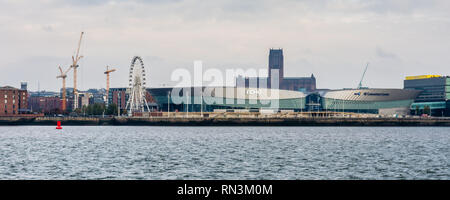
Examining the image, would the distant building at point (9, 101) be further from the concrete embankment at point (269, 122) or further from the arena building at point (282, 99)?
the arena building at point (282, 99)

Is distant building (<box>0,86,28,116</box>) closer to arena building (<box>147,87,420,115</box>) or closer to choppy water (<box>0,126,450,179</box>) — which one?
arena building (<box>147,87,420,115</box>)

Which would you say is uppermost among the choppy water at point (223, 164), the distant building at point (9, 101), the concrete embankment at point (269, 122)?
the distant building at point (9, 101)

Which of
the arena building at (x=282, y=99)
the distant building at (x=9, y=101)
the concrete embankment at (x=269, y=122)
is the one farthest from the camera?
the arena building at (x=282, y=99)

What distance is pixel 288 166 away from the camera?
39875 millimetres

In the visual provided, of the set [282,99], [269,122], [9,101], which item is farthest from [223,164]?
[282,99]

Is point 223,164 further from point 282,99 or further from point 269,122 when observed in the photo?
point 282,99

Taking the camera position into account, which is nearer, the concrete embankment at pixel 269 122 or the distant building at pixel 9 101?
the concrete embankment at pixel 269 122

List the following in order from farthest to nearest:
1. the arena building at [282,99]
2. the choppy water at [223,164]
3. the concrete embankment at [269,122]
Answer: the arena building at [282,99] < the concrete embankment at [269,122] < the choppy water at [223,164]

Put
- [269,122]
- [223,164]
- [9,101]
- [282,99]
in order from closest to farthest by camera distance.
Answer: [223,164] < [269,122] < [9,101] < [282,99]

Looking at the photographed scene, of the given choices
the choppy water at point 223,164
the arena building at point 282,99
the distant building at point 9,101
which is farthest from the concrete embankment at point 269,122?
the choppy water at point 223,164

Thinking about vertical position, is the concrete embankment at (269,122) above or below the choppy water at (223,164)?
above
